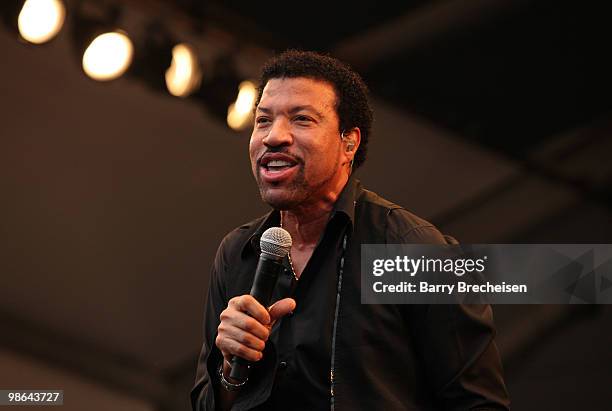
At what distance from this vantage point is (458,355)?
1.38 m

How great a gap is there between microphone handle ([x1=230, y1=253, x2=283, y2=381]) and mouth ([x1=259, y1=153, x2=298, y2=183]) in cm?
22

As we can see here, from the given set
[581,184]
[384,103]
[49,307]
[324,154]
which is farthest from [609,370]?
[49,307]

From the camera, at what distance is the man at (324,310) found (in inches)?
54.2

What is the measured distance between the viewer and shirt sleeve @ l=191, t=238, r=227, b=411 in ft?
4.70

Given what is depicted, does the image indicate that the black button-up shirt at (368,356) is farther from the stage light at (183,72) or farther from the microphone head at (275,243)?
the stage light at (183,72)

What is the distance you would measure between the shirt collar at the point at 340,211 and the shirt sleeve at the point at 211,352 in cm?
9

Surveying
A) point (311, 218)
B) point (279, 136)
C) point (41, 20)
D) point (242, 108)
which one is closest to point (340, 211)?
point (311, 218)

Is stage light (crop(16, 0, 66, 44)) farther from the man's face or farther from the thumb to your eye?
the thumb

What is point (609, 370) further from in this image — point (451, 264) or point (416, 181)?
point (451, 264)

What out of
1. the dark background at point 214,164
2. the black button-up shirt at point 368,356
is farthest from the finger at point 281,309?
the dark background at point 214,164

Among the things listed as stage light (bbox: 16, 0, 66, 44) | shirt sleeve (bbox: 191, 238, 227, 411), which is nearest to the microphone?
shirt sleeve (bbox: 191, 238, 227, 411)

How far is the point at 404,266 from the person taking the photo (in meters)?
1.48

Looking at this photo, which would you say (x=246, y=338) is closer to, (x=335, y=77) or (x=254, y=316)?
(x=254, y=316)

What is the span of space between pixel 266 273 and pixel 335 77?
0.48 metres
